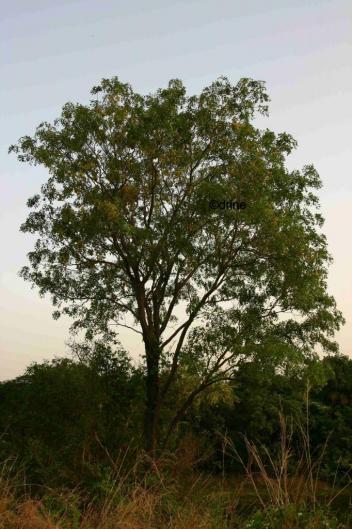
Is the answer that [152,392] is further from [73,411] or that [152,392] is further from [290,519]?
[290,519]

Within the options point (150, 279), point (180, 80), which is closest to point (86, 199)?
point (150, 279)

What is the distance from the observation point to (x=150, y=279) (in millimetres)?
24500

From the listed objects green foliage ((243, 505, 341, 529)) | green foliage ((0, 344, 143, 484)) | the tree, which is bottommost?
green foliage ((243, 505, 341, 529))

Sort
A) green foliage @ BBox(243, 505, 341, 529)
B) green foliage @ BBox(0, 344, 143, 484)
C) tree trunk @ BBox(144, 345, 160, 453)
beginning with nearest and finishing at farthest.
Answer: green foliage @ BBox(243, 505, 341, 529) → green foliage @ BBox(0, 344, 143, 484) → tree trunk @ BBox(144, 345, 160, 453)

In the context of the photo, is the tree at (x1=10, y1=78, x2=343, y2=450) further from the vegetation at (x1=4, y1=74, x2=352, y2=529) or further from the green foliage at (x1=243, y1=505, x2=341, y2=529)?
the green foliage at (x1=243, y1=505, x2=341, y2=529)

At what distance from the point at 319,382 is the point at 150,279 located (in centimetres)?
673

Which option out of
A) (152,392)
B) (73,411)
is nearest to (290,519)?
(73,411)

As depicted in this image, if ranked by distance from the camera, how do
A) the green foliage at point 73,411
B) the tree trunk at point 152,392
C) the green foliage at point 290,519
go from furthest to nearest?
the tree trunk at point 152,392
the green foliage at point 73,411
the green foliage at point 290,519

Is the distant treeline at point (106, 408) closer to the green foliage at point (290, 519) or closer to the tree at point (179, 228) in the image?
the tree at point (179, 228)

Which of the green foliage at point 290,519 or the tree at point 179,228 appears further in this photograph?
the tree at point 179,228

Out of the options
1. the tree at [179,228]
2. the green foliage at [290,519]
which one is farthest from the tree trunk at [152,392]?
the green foliage at [290,519]

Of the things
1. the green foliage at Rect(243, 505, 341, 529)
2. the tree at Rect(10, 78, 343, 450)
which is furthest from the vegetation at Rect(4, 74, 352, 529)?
the green foliage at Rect(243, 505, 341, 529)

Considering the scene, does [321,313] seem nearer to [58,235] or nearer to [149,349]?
[149,349]

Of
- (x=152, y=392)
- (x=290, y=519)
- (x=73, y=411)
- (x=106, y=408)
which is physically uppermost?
(x=152, y=392)
